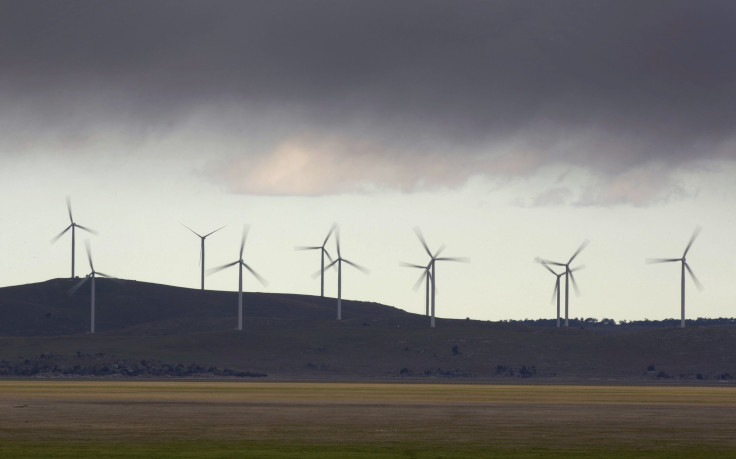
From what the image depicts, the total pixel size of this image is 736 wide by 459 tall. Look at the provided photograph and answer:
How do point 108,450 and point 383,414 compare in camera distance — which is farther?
point 383,414

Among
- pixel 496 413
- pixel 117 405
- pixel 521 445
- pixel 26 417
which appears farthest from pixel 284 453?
pixel 117 405

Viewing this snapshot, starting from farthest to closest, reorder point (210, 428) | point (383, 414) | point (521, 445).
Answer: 1. point (383, 414)
2. point (210, 428)
3. point (521, 445)

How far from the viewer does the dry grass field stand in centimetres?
6775

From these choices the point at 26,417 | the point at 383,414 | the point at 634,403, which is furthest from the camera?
the point at 634,403

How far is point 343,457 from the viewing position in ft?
211

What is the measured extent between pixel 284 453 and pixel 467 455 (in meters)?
Result: 8.26

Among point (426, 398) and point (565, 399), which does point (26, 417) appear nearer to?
point (426, 398)

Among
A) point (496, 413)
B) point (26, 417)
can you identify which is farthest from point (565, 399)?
point (26, 417)

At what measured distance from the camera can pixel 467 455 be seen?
6525cm

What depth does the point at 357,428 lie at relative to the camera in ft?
274

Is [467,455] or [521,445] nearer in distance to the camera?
[467,455]

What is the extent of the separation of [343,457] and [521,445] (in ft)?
37.1

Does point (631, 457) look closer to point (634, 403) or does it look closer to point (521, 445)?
point (521, 445)

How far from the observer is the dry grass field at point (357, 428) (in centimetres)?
6775
